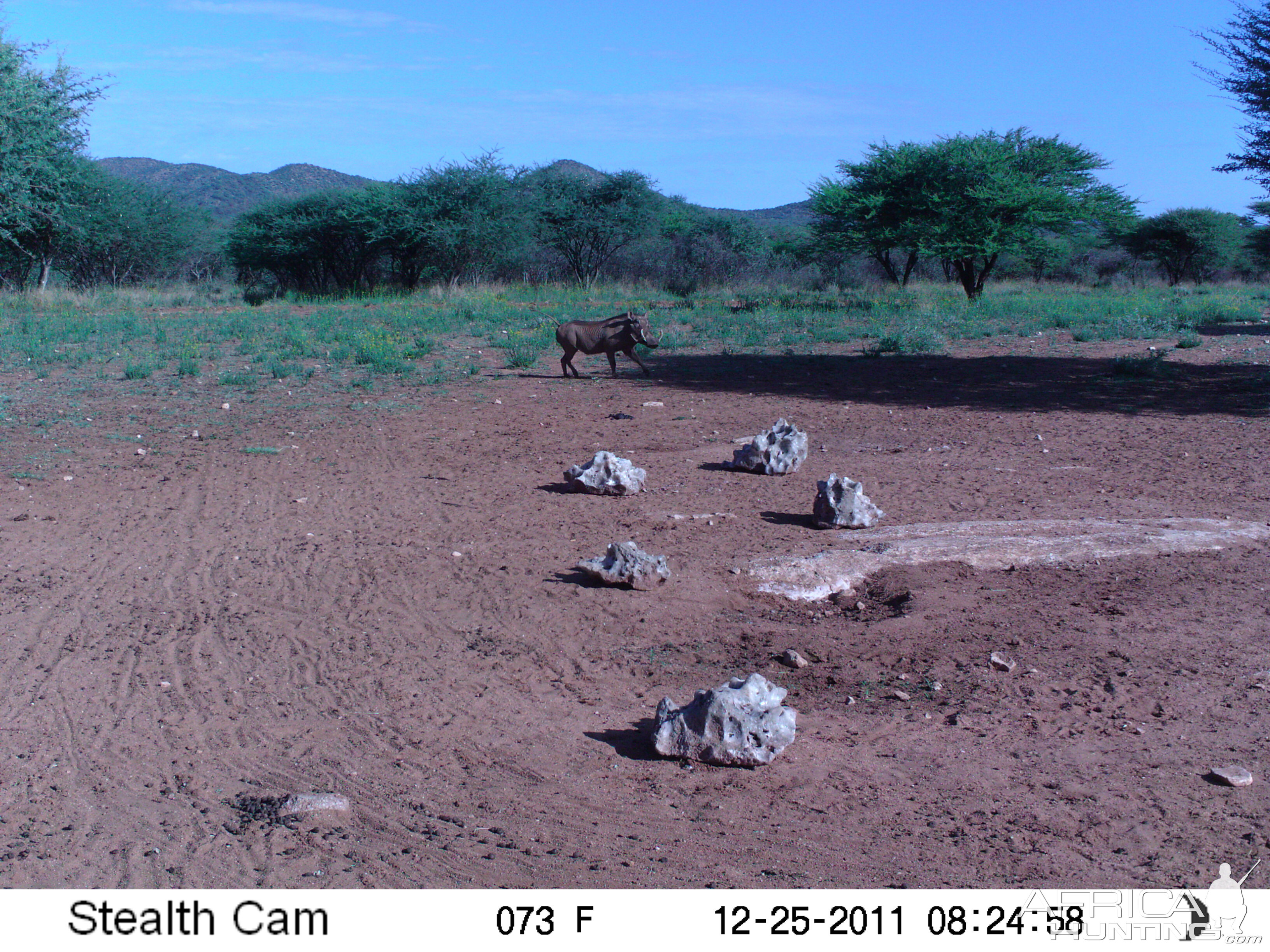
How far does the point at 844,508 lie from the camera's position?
270 inches

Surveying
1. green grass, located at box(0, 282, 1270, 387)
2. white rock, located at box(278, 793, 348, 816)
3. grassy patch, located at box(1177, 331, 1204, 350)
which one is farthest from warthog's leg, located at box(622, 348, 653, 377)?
white rock, located at box(278, 793, 348, 816)

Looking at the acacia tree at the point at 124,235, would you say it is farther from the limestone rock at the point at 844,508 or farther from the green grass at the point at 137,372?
the limestone rock at the point at 844,508

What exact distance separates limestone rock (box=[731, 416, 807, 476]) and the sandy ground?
0.77 ft

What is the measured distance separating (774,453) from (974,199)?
21.3 metres

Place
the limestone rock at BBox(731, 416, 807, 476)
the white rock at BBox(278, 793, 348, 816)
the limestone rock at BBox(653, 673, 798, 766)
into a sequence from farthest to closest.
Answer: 1. the limestone rock at BBox(731, 416, 807, 476)
2. the limestone rock at BBox(653, 673, 798, 766)
3. the white rock at BBox(278, 793, 348, 816)

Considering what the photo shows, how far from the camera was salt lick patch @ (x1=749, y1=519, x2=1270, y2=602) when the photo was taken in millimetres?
5906

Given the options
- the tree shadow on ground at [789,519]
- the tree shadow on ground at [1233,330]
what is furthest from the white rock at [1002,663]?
the tree shadow on ground at [1233,330]

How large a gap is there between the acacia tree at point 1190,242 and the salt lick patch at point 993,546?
145ft

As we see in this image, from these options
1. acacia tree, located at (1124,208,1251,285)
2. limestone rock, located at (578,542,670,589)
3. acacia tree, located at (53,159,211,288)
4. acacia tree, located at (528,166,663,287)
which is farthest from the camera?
acacia tree, located at (1124,208,1251,285)

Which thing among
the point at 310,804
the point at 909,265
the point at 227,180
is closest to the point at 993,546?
the point at 310,804

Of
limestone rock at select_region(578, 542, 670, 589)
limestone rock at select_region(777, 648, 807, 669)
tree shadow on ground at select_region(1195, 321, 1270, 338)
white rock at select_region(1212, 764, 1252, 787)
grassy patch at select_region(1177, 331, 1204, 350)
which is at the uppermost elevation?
tree shadow on ground at select_region(1195, 321, 1270, 338)

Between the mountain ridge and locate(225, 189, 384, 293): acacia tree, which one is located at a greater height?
the mountain ridge

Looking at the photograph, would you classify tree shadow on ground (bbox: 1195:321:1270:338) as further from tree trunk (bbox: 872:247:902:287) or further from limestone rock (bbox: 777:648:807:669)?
limestone rock (bbox: 777:648:807:669)

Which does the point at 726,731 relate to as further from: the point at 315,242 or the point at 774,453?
the point at 315,242
